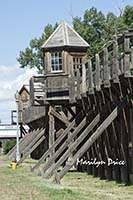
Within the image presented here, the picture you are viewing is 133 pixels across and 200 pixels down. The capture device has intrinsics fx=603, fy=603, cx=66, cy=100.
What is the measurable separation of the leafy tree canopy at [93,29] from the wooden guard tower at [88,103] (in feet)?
76.8

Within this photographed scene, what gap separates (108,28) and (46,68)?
2970 centimetres

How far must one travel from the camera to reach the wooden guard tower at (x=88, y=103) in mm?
19594

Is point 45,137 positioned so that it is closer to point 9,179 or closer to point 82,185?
point 9,179

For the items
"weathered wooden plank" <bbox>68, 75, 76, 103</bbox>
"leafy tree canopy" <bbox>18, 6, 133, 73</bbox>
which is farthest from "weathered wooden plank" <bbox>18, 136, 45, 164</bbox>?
"leafy tree canopy" <bbox>18, 6, 133, 73</bbox>

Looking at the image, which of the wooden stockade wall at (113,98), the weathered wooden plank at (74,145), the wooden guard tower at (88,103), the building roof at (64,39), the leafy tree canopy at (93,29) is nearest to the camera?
the wooden stockade wall at (113,98)

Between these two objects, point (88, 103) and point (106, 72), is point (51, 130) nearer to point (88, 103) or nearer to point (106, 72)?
point (88, 103)

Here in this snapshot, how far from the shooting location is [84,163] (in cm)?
2652

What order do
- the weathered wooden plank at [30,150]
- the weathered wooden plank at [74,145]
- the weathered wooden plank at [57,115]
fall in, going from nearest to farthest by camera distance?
1. the weathered wooden plank at [74,145]
2. the weathered wooden plank at [57,115]
3. the weathered wooden plank at [30,150]

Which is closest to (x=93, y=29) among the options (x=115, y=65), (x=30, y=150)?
(x=30, y=150)

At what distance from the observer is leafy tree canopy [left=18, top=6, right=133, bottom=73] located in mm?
54406

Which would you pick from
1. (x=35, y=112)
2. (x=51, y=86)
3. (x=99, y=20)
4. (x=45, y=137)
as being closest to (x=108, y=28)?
(x=99, y=20)

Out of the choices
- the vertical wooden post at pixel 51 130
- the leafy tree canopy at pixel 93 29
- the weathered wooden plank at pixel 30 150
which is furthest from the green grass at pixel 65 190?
the leafy tree canopy at pixel 93 29

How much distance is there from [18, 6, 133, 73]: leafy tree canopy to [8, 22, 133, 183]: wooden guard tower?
23.4 metres

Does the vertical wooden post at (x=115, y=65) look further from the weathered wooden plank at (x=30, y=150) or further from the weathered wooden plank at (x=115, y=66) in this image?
the weathered wooden plank at (x=30, y=150)
